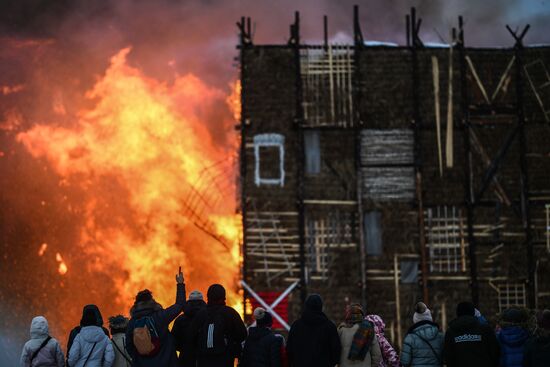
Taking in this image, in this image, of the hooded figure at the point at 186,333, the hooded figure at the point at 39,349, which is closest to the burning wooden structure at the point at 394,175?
the hooded figure at the point at 186,333

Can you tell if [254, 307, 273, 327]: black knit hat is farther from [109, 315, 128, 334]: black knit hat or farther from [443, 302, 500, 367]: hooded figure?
[443, 302, 500, 367]: hooded figure

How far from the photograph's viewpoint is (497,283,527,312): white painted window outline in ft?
90.3

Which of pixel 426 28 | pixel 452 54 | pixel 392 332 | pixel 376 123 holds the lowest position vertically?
pixel 392 332

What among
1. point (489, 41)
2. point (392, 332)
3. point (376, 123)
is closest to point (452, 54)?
point (376, 123)

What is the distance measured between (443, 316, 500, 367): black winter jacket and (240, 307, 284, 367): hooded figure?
2.31m

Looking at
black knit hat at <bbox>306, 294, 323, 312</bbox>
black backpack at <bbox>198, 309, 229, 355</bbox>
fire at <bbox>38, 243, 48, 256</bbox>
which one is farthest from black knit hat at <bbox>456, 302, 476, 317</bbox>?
fire at <bbox>38, 243, 48, 256</bbox>

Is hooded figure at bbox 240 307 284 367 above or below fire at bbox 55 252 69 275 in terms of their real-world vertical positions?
below

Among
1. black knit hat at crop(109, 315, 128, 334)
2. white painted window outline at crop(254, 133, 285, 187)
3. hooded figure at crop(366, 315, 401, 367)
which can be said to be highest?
white painted window outline at crop(254, 133, 285, 187)

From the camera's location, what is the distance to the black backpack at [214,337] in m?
12.6

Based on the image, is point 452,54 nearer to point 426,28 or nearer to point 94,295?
point 426,28

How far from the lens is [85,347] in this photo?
41.0 ft

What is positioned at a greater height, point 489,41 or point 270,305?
point 489,41

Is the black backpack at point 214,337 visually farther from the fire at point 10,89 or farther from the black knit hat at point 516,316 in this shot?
the fire at point 10,89

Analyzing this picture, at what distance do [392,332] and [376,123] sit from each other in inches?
244
